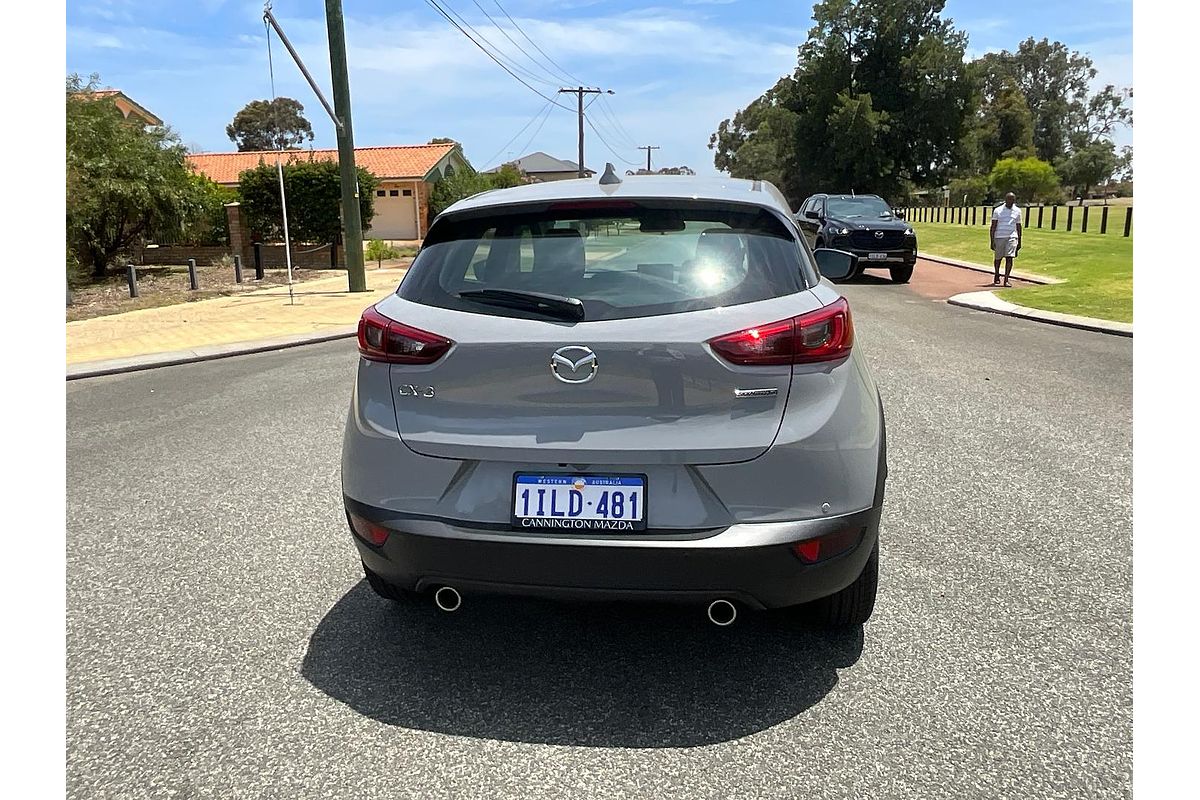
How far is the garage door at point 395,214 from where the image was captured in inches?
1923

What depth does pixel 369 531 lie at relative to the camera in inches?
120

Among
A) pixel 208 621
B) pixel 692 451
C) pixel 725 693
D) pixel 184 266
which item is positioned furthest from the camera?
pixel 184 266

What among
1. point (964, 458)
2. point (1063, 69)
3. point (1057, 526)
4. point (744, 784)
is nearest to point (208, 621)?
point (744, 784)


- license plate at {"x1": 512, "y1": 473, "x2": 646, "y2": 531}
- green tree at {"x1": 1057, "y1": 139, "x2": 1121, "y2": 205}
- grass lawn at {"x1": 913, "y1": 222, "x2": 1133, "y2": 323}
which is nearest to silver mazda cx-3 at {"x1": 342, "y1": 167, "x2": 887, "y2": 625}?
license plate at {"x1": 512, "y1": 473, "x2": 646, "y2": 531}

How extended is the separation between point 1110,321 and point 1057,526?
9.39 meters

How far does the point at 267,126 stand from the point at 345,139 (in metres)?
71.3

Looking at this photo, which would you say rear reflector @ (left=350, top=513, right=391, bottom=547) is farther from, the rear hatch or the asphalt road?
the asphalt road

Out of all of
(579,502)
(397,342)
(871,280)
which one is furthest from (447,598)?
(871,280)

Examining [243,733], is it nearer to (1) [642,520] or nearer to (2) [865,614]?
(1) [642,520]

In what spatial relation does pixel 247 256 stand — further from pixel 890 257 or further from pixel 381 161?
pixel 381 161

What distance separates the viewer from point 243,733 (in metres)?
2.85

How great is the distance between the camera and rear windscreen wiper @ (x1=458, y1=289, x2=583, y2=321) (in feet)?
9.35

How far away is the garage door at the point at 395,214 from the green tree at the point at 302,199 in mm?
20382

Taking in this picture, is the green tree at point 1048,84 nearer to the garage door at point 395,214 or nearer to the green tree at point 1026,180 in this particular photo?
the green tree at point 1026,180
